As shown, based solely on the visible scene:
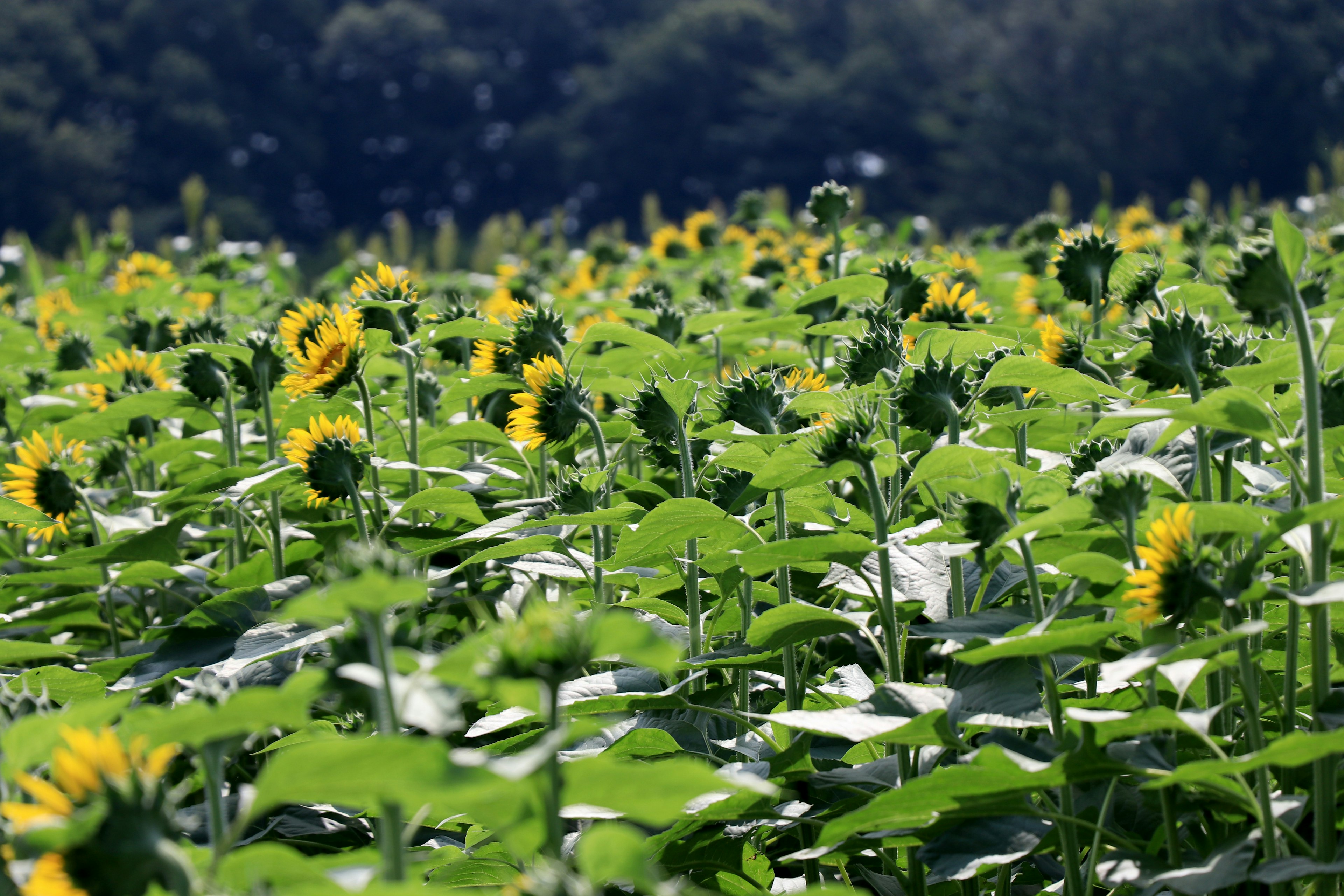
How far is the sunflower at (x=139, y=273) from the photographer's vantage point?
4.94 meters

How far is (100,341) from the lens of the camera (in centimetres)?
370

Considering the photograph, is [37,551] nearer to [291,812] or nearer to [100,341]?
[100,341]

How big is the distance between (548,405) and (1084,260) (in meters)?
1.24

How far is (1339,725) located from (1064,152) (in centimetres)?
3495

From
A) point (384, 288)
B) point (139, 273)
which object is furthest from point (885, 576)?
point (139, 273)

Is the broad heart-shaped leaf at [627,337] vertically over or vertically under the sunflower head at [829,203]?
under

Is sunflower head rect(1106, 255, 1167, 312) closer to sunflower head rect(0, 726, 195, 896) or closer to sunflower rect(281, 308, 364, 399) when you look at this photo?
sunflower rect(281, 308, 364, 399)

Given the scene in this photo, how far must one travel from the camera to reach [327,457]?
6.18 ft

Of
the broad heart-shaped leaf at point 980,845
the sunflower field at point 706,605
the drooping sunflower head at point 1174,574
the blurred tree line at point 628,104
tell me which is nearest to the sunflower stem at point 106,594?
the sunflower field at point 706,605

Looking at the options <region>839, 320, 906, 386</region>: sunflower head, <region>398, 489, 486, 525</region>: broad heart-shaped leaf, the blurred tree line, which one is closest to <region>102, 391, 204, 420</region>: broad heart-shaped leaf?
<region>398, 489, 486, 525</region>: broad heart-shaped leaf

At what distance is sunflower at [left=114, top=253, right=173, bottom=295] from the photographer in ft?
16.2

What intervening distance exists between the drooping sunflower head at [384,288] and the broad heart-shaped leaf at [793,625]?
1.27 metres

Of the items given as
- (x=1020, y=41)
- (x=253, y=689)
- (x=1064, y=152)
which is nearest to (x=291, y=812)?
(x=253, y=689)

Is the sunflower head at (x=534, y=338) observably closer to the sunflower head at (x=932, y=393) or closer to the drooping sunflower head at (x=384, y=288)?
the drooping sunflower head at (x=384, y=288)
